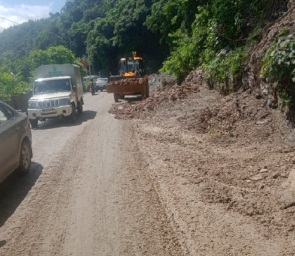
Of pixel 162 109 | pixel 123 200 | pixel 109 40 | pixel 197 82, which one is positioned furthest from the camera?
pixel 109 40

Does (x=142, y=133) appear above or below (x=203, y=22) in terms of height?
below

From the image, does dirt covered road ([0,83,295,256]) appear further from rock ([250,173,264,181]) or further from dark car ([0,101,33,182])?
dark car ([0,101,33,182])

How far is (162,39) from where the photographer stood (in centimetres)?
4147

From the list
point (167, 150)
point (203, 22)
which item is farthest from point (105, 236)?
point (203, 22)

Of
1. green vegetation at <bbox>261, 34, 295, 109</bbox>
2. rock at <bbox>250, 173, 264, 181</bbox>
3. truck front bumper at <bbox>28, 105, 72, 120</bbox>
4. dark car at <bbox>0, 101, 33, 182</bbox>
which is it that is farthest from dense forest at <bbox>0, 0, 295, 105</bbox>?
truck front bumper at <bbox>28, 105, 72, 120</bbox>

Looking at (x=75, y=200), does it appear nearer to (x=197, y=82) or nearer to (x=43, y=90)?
(x=43, y=90)

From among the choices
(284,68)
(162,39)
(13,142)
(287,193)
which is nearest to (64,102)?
(13,142)

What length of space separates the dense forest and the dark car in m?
5.17

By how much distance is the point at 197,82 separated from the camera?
58.7 ft

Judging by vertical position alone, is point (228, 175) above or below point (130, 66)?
below

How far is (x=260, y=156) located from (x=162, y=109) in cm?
779

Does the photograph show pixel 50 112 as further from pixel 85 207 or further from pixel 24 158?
pixel 85 207

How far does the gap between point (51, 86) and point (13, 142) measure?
9551 millimetres

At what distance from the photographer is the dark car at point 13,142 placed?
6371mm
